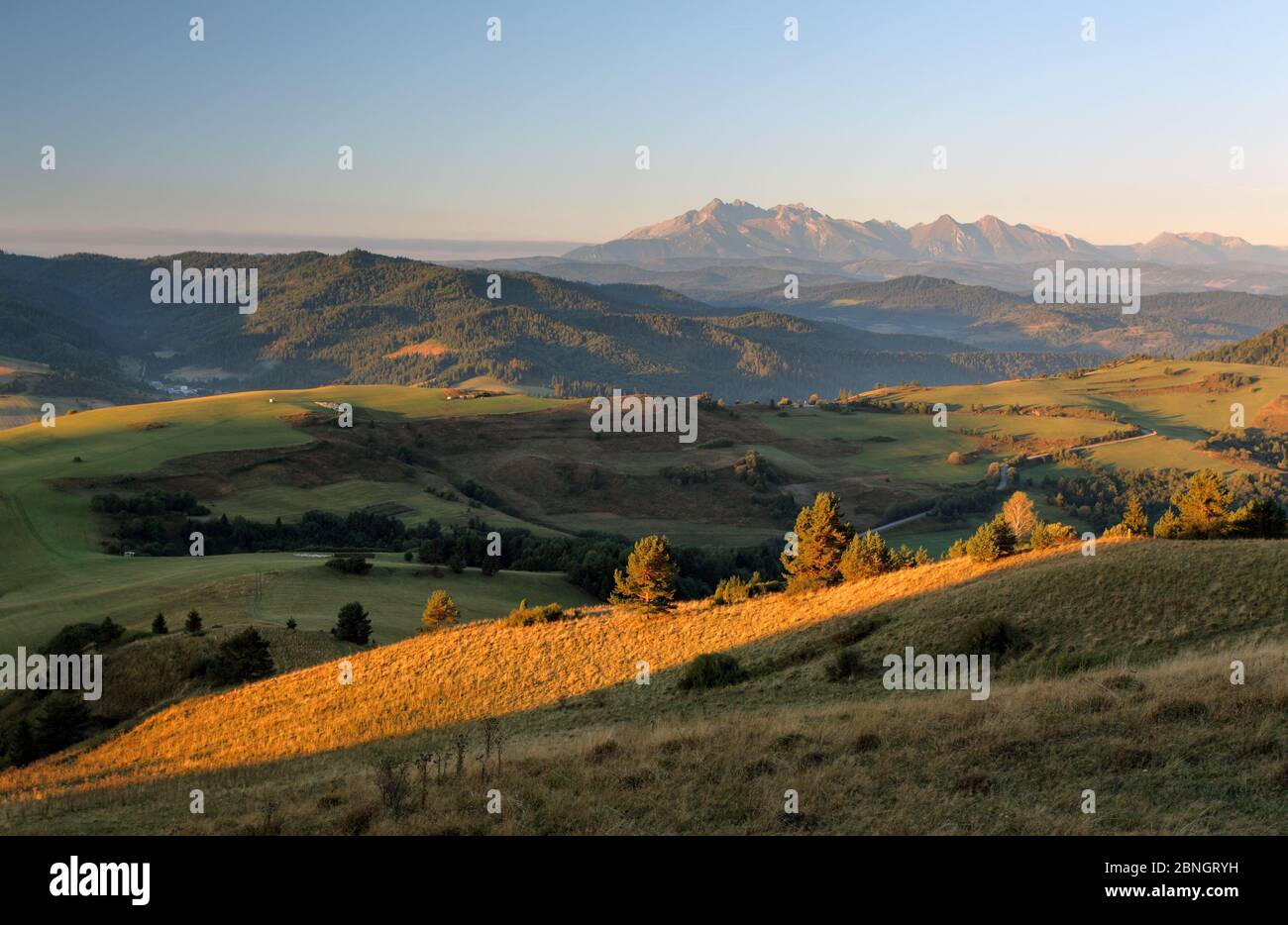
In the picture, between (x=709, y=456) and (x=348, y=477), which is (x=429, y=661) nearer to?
(x=348, y=477)

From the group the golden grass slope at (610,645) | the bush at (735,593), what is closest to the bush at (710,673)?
the golden grass slope at (610,645)

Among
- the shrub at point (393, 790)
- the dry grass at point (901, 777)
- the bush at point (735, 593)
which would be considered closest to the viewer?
the dry grass at point (901, 777)

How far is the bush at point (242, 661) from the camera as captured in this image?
148 feet

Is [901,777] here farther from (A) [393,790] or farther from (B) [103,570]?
(B) [103,570]

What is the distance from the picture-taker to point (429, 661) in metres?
41.7

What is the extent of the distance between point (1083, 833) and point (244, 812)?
15080mm

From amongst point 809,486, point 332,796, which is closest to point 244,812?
point 332,796

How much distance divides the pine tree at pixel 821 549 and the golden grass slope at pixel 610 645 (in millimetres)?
3567

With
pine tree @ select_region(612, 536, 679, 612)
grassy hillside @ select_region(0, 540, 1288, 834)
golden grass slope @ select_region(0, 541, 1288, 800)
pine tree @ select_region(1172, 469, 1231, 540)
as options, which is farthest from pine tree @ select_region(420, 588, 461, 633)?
pine tree @ select_region(1172, 469, 1231, 540)

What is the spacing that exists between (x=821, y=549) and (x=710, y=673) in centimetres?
2256

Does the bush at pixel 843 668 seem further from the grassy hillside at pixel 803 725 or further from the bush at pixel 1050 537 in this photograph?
the bush at pixel 1050 537

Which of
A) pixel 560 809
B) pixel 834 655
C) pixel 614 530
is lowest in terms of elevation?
pixel 614 530

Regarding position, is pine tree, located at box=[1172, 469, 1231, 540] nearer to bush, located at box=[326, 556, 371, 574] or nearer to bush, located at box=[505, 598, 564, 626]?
bush, located at box=[505, 598, 564, 626]

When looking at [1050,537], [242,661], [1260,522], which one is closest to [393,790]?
[242,661]
